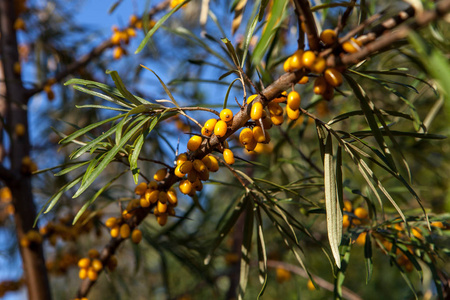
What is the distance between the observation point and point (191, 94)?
1.85 metres

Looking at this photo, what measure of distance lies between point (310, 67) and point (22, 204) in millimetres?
1149

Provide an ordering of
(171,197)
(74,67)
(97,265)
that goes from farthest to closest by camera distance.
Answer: (74,67) < (97,265) < (171,197)

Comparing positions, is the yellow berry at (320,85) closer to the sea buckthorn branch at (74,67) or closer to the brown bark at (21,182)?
the brown bark at (21,182)

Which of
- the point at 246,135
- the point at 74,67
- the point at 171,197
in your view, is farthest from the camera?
the point at 74,67

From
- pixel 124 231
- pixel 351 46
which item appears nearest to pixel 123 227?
pixel 124 231

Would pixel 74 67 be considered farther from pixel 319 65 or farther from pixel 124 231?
pixel 319 65

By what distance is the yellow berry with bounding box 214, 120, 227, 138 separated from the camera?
57 centimetres

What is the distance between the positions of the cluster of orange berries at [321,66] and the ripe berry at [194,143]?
20 centimetres

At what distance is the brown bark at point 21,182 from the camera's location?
1.17 metres

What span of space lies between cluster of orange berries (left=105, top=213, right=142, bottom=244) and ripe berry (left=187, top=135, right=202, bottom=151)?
28 cm

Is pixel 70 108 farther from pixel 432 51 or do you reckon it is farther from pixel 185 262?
pixel 432 51

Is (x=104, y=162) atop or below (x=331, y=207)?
atop

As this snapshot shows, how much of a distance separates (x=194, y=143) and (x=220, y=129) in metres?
0.07

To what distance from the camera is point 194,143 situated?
0.62 m
